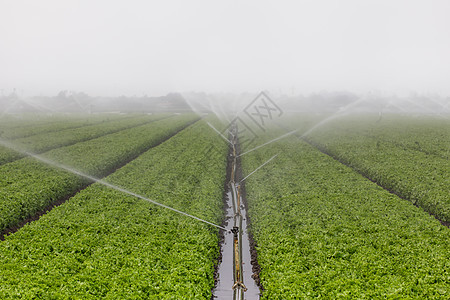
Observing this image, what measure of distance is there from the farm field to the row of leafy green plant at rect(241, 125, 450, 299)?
0.04 m

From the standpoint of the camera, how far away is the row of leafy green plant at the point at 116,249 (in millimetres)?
7527

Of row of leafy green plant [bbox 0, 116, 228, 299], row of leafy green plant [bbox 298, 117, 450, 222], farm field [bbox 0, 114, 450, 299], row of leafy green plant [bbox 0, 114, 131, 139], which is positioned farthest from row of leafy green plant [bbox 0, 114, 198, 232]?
row of leafy green plant [bbox 298, 117, 450, 222]

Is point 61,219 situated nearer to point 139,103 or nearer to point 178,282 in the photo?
point 178,282

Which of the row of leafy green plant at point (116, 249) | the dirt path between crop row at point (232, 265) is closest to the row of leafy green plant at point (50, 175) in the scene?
the row of leafy green plant at point (116, 249)

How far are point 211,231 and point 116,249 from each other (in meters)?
4.15

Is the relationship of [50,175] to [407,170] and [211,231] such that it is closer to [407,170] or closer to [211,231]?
[211,231]

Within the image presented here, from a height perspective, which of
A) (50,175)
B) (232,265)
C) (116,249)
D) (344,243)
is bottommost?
(232,265)

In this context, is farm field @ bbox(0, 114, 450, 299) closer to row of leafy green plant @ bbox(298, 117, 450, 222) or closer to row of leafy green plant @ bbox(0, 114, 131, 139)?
row of leafy green plant @ bbox(298, 117, 450, 222)

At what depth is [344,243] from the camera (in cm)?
996

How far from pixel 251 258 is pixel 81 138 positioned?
29206mm

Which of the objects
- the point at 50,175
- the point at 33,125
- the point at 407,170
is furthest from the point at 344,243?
the point at 33,125

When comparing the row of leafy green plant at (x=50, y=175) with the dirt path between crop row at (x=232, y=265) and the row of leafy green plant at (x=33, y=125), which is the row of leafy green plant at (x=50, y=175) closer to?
the dirt path between crop row at (x=232, y=265)

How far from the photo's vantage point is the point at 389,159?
21859 millimetres

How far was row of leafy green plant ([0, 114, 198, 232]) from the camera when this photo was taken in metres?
13.1
